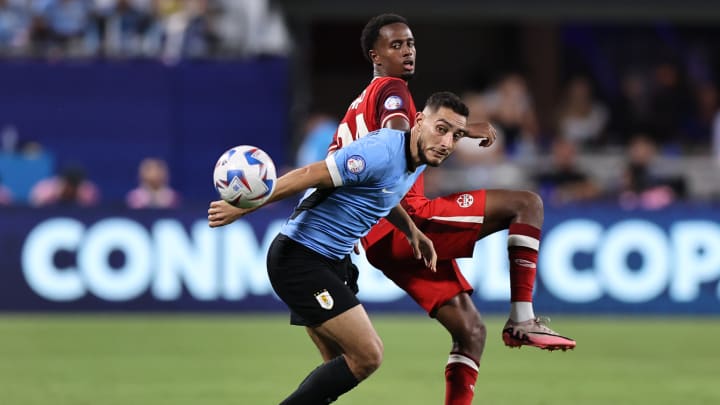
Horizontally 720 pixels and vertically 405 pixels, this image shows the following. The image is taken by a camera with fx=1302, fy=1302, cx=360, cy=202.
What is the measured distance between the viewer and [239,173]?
6.05 meters

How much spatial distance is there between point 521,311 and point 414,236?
74cm

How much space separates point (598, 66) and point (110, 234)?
9846 mm

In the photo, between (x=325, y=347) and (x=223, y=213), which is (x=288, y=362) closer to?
(x=325, y=347)

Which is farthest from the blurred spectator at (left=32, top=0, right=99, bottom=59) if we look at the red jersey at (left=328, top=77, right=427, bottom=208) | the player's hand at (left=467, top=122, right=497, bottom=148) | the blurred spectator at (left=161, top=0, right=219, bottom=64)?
the player's hand at (left=467, top=122, right=497, bottom=148)

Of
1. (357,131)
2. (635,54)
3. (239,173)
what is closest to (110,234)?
(357,131)

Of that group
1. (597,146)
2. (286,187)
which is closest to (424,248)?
(286,187)

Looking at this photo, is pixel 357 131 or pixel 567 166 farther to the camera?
pixel 567 166

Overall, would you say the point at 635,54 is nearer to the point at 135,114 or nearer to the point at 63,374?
the point at 135,114

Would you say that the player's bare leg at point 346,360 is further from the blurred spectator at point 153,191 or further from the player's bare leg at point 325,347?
the blurred spectator at point 153,191

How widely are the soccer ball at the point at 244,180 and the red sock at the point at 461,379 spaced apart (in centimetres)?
187

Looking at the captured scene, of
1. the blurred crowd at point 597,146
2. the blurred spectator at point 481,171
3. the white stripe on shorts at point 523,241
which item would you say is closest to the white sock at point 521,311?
the white stripe on shorts at point 523,241

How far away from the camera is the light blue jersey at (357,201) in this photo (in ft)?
21.1

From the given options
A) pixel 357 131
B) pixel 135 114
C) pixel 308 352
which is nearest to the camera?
pixel 357 131

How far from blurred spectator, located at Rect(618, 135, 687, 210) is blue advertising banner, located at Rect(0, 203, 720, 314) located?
2.93 feet
